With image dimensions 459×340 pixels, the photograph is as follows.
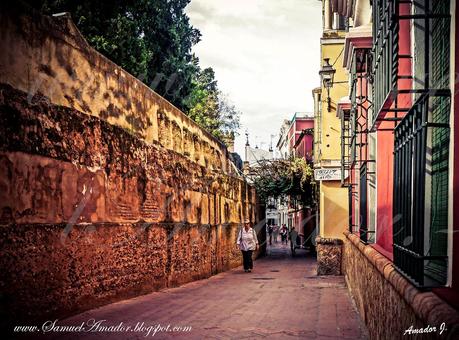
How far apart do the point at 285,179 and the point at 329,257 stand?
8706 millimetres

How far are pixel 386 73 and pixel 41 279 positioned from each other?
157 inches

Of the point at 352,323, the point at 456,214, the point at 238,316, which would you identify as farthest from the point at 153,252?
the point at 456,214

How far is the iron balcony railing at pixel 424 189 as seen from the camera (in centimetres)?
320

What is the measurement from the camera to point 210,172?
15.0m

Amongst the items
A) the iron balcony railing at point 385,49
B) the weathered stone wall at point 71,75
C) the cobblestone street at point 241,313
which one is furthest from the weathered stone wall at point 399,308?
the weathered stone wall at point 71,75

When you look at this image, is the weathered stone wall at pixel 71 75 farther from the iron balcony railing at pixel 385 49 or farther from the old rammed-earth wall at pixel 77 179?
the iron balcony railing at pixel 385 49

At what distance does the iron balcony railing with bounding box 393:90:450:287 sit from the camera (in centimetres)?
320

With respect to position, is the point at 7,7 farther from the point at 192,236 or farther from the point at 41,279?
the point at 192,236

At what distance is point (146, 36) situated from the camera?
20.0 meters

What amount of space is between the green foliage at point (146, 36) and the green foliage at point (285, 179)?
15.9 ft

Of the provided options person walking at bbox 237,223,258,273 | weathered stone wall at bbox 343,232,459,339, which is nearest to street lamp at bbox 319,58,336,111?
person walking at bbox 237,223,258,273

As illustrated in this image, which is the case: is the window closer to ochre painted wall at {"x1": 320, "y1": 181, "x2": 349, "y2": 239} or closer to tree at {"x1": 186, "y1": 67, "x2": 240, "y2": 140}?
ochre painted wall at {"x1": 320, "y1": 181, "x2": 349, "y2": 239}

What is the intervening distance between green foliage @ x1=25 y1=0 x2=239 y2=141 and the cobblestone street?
8.31m

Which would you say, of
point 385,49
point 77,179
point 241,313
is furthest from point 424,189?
point 241,313
